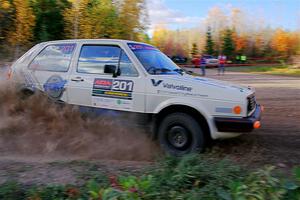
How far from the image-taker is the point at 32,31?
1941 cm

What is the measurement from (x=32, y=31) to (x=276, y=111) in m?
14.2

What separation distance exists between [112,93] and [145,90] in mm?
588

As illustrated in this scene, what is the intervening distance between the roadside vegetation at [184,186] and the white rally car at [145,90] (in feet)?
3.98

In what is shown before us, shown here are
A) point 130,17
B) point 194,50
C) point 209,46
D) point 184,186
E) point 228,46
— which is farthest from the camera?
point 194,50

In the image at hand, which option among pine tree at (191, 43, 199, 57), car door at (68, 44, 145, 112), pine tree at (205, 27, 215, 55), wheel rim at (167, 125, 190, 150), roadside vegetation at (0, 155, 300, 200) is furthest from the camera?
pine tree at (191, 43, 199, 57)

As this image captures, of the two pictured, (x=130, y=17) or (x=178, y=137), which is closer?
(x=178, y=137)

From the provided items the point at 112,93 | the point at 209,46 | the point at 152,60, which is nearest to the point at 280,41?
the point at 209,46

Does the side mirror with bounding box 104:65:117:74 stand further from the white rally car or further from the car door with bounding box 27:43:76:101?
the car door with bounding box 27:43:76:101

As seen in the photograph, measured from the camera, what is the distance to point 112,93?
6.02 m

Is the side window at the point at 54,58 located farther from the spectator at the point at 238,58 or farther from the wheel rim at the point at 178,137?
the spectator at the point at 238,58

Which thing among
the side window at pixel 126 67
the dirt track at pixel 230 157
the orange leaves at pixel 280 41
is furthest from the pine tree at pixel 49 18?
the orange leaves at pixel 280 41

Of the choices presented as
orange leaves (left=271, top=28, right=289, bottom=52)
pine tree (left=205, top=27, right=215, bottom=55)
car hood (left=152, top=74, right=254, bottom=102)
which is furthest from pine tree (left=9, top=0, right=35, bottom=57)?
orange leaves (left=271, top=28, right=289, bottom=52)

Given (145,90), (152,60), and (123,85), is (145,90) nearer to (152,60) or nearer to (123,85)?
Answer: (123,85)

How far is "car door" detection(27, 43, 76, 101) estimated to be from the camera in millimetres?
6555
